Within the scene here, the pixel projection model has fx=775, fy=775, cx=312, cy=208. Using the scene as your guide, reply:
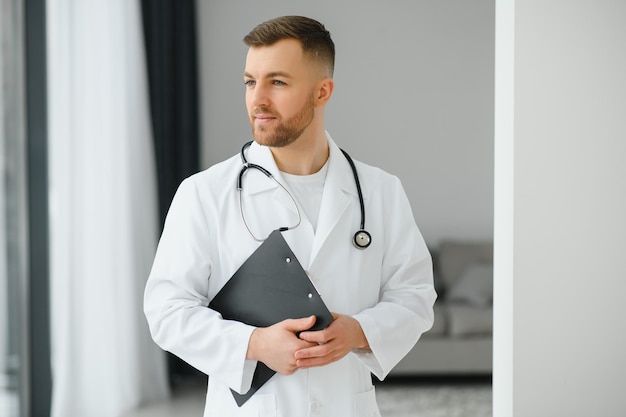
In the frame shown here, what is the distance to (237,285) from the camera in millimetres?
1361

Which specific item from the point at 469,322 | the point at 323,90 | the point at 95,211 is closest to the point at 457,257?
the point at 469,322

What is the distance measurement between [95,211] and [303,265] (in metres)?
2.82

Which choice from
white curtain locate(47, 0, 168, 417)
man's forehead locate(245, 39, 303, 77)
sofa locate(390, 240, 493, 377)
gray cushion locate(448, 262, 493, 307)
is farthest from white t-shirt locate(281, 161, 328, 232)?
gray cushion locate(448, 262, 493, 307)

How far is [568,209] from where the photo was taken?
151 cm

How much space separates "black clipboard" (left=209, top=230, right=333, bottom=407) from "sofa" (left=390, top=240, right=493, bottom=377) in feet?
12.6

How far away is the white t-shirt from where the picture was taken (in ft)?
4.83

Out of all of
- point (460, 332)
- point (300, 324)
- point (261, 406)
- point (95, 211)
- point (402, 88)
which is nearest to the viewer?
point (300, 324)

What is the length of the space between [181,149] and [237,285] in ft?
13.2

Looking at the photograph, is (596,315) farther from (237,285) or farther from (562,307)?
(237,285)

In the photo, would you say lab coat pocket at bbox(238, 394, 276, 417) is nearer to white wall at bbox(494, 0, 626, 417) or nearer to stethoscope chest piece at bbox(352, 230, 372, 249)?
stethoscope chest piece at bbox(352, 230, 372, 249)

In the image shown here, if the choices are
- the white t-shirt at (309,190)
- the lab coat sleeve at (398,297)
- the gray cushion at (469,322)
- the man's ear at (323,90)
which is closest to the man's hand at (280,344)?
the lab coat sleeve at (398,297)

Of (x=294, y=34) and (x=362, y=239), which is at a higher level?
(x=294, y=34)

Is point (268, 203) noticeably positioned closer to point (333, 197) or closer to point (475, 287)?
point (333, 197)

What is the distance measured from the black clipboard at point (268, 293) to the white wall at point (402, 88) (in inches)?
175
